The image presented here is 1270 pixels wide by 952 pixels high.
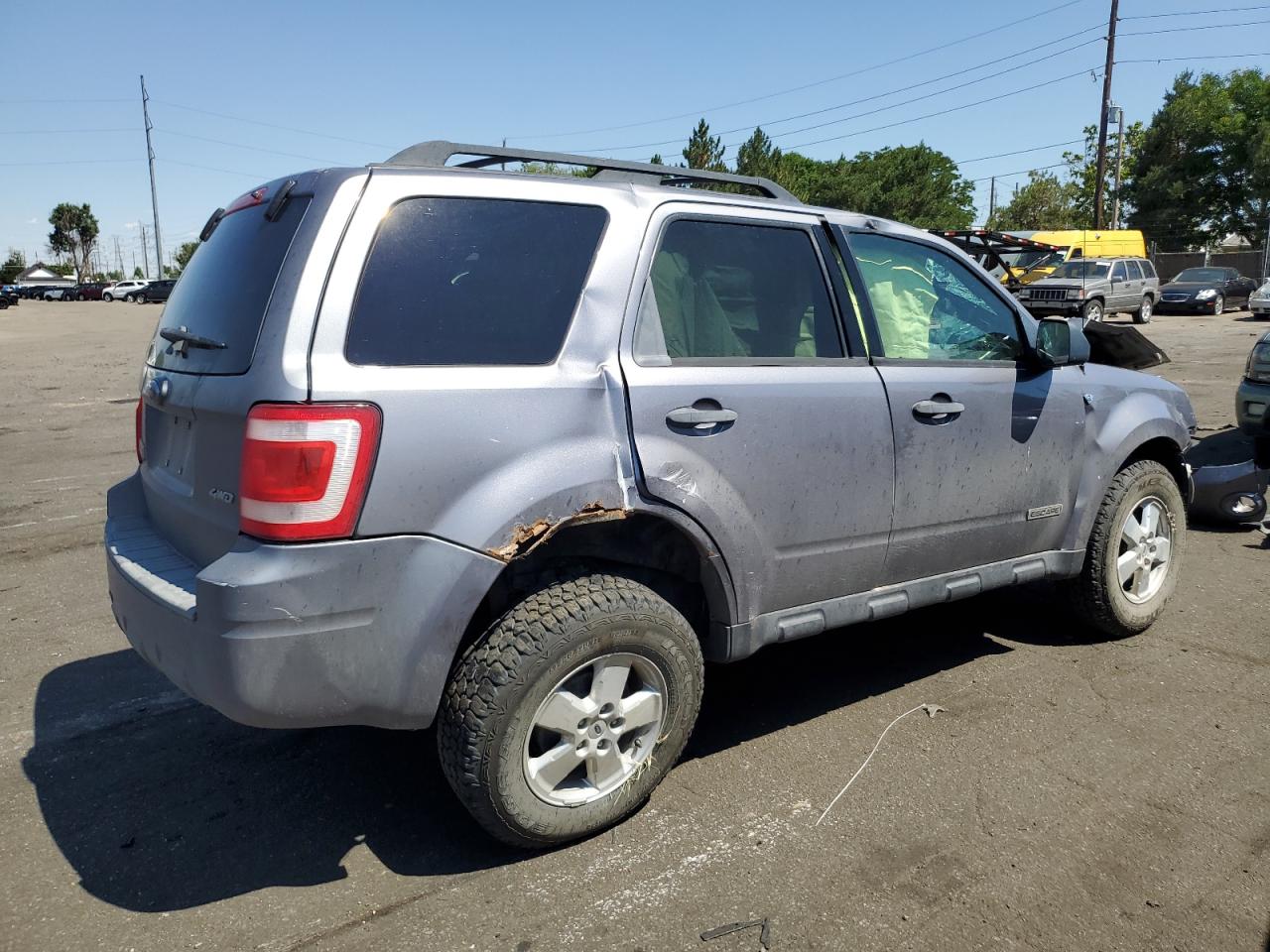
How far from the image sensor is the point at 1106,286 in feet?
89.5

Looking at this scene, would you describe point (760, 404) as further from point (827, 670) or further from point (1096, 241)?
point (1096, 241)

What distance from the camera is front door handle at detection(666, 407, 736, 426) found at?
3035 millimetres

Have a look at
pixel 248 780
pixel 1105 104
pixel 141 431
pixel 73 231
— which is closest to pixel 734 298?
pixel 141 431

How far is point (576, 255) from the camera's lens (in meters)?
3.02

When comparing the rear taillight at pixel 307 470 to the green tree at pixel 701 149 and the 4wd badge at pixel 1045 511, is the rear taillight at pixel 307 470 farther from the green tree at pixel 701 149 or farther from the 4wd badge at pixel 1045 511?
the green tree at pixel 701 149

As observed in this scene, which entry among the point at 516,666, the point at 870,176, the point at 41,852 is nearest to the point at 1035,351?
the point at 516,666

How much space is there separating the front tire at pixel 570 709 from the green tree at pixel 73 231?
12777 centimetres

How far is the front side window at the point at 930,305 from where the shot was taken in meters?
3.81

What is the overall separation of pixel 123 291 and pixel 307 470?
78.0 metres

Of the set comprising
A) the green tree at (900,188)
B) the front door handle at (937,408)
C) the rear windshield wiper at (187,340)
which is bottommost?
the front door handle at (937,408)

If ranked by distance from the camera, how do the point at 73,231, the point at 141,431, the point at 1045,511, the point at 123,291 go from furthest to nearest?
the point at 73,231
the point at 123,291
the point at 1045,511
the point at 141,431

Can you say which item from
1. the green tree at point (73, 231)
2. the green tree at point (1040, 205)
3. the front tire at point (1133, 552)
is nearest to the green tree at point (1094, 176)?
the green tree at point (1040, 205)

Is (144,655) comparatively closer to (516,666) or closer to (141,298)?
(516,666)

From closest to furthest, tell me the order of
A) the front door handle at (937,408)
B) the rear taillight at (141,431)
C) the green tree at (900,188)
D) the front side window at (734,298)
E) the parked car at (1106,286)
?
the front side window at (734,298) < the rear taillight at (141,431) < the front door handle at (937,408) < the parked car at (1106,286) < the green tree at (900,188)
